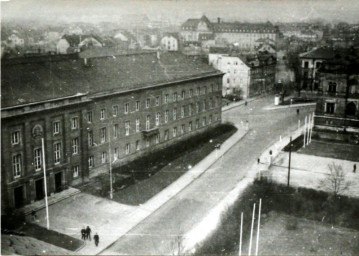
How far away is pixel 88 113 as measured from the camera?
107ft

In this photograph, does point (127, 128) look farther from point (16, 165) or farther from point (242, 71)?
point (242, 71)

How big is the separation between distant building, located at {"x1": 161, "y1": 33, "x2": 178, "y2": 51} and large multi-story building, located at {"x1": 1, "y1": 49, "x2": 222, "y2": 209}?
1.69 meters

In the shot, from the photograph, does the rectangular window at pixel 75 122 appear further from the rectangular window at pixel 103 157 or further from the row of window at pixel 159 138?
the rectangular window at pixel 103 157

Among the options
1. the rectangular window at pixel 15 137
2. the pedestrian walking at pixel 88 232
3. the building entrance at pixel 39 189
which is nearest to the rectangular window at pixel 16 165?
the rectangular window at pixel 15 137

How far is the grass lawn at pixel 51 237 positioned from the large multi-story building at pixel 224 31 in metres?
19.2

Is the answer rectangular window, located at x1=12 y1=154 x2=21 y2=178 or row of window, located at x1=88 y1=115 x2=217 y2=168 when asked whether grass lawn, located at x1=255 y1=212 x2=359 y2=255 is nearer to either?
row of window, located at x1=88 y1=115 x2=217 y2=168

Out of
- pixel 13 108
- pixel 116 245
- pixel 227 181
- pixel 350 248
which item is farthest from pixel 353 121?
pixel 13 108

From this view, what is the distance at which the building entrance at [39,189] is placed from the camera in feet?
95.9

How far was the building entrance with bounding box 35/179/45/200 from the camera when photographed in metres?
29.2

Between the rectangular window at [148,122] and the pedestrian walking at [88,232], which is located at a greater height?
the rectangular window at [148,122]

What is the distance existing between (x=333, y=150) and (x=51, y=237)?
25476mm

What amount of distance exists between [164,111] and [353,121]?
19.6 metres

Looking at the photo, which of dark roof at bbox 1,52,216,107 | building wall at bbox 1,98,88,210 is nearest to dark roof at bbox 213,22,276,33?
dark roof at bbox 1,52,216,107

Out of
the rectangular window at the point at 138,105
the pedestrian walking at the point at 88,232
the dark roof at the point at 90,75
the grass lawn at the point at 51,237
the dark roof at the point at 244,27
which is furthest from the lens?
the dark roof at the point at 244,27
